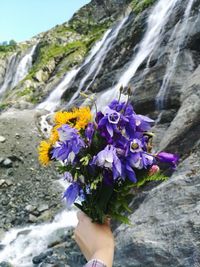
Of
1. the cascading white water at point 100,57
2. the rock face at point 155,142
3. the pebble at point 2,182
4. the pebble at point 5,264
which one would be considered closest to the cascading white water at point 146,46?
the rock face at point 155,142

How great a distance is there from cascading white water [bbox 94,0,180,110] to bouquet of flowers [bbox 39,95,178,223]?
27202mm

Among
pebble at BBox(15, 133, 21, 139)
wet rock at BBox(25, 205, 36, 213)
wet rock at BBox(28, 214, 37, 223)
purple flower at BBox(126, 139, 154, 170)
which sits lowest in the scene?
wet rock at BBox(28, 214, 37, 223)

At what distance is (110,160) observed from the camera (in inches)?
161

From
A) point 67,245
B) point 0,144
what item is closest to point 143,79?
point 0,144

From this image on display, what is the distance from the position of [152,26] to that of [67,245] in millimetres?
24794

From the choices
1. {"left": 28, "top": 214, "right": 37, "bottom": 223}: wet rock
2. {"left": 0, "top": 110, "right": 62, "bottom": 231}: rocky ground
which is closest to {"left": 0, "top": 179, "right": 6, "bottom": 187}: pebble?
{"left": 0, "top": 110, "right": 62, "bottom": 231}: rocky ground

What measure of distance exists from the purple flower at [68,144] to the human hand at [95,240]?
62cm

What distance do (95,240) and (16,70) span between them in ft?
240

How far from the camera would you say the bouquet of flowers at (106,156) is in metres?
4.18

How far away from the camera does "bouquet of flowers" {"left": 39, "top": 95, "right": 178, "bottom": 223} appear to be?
418cm

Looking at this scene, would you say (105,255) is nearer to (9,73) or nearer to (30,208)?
(30,208)

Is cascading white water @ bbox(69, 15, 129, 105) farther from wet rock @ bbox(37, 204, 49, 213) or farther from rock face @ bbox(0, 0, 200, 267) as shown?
wet rock @ bbox(37, 204, 49, 213)

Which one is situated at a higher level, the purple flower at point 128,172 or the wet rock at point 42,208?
the purple flower at point 128,172

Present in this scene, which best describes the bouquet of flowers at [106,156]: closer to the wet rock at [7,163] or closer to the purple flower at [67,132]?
the purple flower at [67,132]
